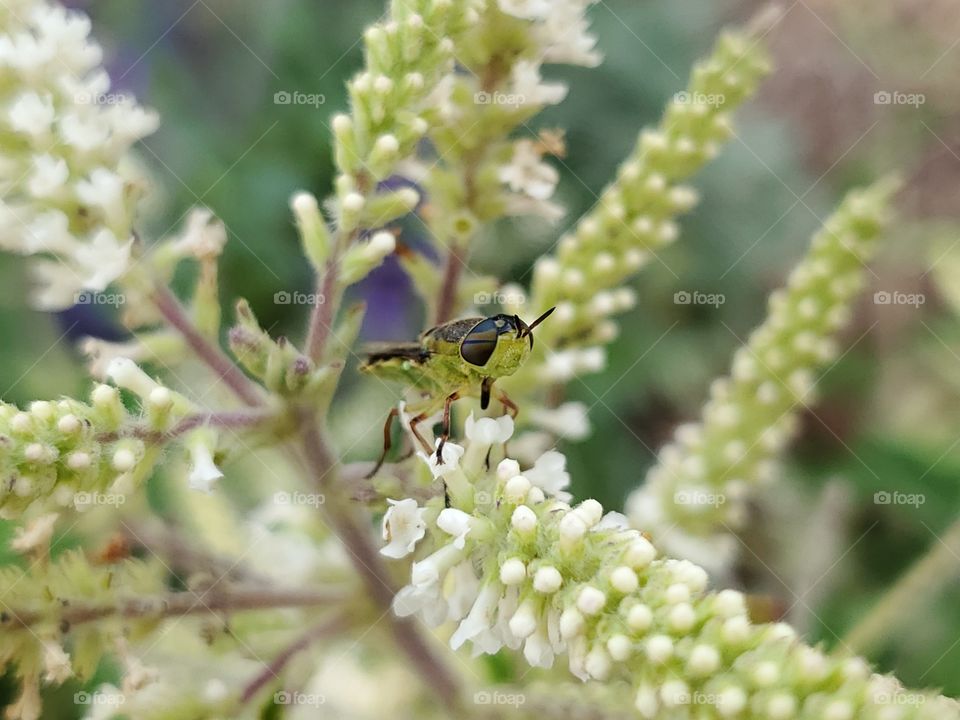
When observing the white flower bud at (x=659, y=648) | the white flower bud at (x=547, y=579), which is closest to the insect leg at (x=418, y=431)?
the white flower bud at (x=547, y=579)

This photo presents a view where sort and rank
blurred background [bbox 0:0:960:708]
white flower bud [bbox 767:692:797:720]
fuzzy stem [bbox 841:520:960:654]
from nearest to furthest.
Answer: white flower bud [bbox 767:692:797:720]
fuzzy stem [bbox 841:520:960:654]
blurred background [bbox 0:0:960:708]

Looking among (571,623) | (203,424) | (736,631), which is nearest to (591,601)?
(571,623)

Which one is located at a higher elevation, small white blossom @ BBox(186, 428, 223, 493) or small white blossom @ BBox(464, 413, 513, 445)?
small white blossom @ BBox(464, 413, 513, 445)

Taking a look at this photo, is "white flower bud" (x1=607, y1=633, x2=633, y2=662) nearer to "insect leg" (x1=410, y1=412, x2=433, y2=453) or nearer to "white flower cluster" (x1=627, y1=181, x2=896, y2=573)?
"insect leg" (x1=410, y1=412, x2=433, y2=453)

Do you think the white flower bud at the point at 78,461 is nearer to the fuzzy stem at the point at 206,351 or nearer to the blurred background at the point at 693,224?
the fuzzy stem at the point at 206,351

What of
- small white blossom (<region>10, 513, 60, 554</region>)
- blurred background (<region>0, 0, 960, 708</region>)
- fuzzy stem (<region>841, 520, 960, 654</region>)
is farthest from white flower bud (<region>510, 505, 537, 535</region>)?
blurred background (<region>0, 0, 960, 708</region>)

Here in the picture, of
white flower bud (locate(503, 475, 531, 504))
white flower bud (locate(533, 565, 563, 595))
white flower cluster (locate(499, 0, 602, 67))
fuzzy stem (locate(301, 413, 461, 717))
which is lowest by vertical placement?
fuzzy stem (locate(301, 413, 461, 717))

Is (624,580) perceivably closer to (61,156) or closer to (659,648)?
(659,648)

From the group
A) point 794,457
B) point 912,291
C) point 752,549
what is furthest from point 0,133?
point 912,291
